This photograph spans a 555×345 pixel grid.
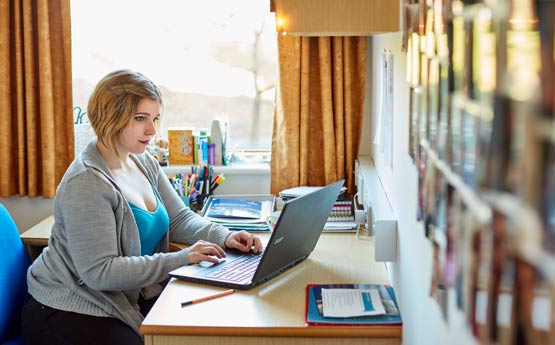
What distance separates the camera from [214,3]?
3.29m

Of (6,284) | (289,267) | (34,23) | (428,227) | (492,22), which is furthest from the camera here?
(34,23)

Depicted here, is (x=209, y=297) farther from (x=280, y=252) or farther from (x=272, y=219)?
(x=272, y=219)

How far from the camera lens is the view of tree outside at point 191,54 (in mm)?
3316

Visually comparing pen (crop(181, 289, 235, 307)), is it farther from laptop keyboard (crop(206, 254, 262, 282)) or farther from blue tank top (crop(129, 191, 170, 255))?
blue tank top (crop(129, 191, 170, 255))

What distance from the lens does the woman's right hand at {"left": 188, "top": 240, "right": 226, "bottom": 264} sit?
80.8 inches

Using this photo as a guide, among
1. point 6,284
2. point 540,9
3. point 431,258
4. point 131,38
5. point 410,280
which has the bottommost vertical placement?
point 6,284

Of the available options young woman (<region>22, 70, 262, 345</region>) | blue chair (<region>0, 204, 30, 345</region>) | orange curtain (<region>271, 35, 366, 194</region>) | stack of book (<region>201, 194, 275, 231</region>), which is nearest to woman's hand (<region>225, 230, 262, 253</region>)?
young woman (<region>22, 70, 262, 345</region>)

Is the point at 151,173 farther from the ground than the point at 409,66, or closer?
closer

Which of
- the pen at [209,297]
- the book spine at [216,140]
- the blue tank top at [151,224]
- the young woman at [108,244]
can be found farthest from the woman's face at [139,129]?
the book spine at [216,140]

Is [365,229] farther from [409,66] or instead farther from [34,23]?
[34,23]

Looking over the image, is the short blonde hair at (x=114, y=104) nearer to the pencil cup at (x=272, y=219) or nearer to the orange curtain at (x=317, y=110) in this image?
the pencil cup at (x=272, y=219)

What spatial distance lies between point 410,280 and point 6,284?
132cm

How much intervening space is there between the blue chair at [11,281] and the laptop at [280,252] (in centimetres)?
60

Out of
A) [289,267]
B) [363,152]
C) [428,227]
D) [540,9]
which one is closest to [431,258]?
[428,227]
